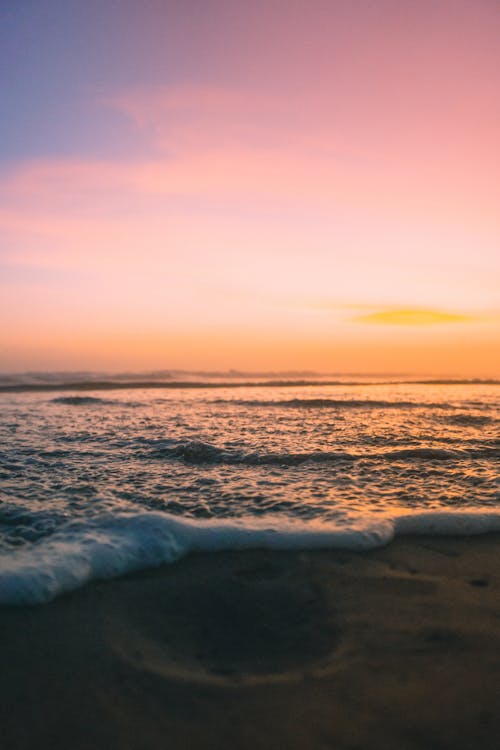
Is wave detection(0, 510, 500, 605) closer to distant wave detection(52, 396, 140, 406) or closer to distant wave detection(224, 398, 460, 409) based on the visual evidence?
distant wave detection(224, 398, 460, 409)

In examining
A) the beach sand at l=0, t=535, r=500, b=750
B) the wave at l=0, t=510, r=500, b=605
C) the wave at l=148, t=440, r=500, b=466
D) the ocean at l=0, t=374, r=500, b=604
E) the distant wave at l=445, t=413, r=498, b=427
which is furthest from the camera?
the distant wave at l=445, t=413, r=498, b=427

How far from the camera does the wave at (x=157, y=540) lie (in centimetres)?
315

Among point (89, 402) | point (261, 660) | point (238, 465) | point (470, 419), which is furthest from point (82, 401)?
point (261, 660)

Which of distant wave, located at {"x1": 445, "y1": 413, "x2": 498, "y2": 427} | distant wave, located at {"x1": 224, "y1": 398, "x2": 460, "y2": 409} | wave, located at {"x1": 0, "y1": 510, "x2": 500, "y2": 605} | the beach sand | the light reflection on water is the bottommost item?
the beach sand

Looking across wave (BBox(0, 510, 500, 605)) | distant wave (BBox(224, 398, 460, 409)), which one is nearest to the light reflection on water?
wave (BBox(0, 510, 500, 605))

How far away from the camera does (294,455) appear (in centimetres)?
652

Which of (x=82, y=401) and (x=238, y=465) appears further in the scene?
(x=82, y=401)

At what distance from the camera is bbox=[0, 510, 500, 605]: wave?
3146 millimetres

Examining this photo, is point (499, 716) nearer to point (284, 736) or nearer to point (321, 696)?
point (321, 696)

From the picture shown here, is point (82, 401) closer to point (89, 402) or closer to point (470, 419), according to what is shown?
point (89, 402)

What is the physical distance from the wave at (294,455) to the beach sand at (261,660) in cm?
288

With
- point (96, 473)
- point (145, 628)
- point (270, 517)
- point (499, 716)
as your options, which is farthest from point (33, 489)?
point (499, 716)

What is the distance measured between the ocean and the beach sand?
0.36m

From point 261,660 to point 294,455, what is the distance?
13.5ft
